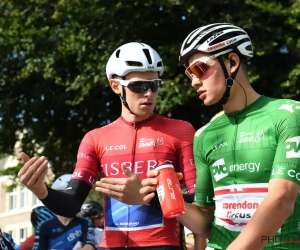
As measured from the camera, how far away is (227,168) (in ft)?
14.3

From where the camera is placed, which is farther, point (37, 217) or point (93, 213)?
point (93, 213)

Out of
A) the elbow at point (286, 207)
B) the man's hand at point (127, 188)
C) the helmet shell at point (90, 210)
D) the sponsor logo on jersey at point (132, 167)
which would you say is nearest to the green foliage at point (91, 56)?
the helmet shell at point (90, 210)

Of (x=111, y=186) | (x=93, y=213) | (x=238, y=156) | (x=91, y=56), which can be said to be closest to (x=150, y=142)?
(x=111, y=186)

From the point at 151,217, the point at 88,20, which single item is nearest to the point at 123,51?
the point at 151,217

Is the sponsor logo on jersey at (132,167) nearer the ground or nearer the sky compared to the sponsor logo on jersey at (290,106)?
nearer the sky

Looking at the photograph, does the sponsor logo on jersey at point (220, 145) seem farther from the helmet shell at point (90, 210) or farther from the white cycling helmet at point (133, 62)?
the helmet shell at point (90, 210)

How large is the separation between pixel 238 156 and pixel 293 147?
401 mm

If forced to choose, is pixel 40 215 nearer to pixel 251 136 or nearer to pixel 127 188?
pixel 127 188

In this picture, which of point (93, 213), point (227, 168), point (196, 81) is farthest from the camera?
point (93, 213)

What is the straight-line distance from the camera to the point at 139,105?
6.32 metres

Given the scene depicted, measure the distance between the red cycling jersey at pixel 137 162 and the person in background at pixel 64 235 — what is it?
3.20 m

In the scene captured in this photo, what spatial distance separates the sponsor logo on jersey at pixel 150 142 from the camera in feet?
20.2

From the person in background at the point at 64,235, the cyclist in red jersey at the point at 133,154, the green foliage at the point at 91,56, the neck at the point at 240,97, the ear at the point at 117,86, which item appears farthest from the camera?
the green foliage at the point at 91,56

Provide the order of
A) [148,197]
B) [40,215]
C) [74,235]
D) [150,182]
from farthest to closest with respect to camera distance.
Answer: [40,215], [74,235], [148,197], [150,182]
